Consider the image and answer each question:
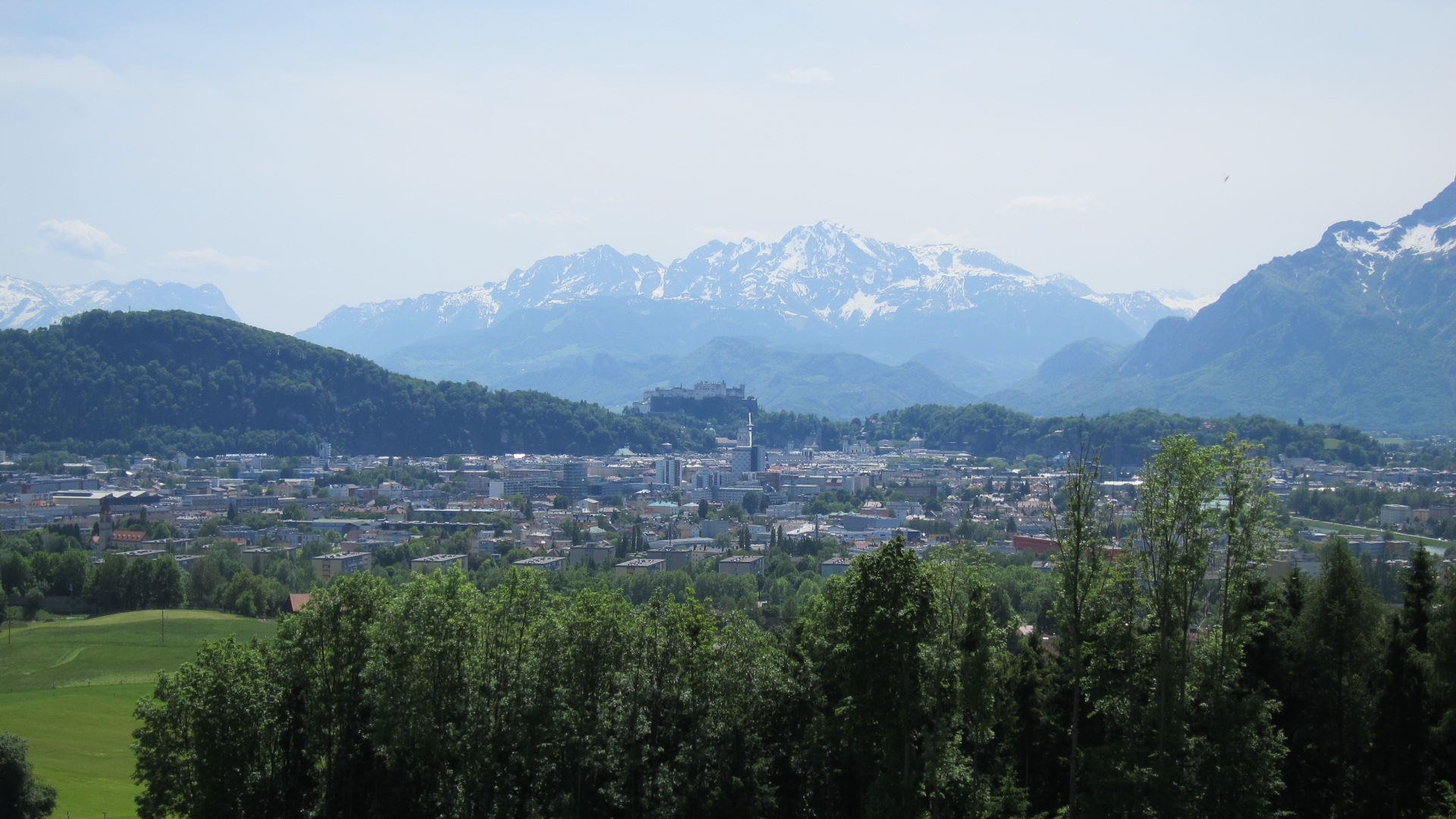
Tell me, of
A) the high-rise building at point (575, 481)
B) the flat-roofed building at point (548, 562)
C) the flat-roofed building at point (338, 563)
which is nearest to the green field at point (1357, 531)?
the flat-roofed building at point (548, 562)

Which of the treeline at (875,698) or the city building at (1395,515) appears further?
the city building at (1395,515)

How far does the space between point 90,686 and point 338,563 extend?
28108 mm

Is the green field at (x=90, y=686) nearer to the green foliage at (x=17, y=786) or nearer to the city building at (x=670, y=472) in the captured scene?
the green foliage at (x=17, y=786)

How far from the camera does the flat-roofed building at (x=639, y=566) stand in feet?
190

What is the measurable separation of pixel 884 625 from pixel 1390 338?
208 meters

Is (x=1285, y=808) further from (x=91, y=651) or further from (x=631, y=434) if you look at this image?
(x=631, y=434)

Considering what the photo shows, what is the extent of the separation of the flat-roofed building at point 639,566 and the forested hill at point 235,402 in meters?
79.8

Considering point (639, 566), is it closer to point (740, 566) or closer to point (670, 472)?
point (740, 566)

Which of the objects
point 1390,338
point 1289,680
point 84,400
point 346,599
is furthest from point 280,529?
point 1390,338

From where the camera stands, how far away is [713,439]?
162 m

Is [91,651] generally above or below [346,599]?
below

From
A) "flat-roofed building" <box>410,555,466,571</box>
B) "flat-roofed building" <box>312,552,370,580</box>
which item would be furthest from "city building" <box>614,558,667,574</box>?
"flat-roofed building" <box>312,552,370,580</box>

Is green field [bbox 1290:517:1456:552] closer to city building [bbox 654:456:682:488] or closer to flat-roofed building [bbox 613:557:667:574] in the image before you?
flat-roofed building [bbox 613:557:667:574]

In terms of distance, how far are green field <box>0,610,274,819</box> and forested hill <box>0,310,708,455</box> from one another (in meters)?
85.6
